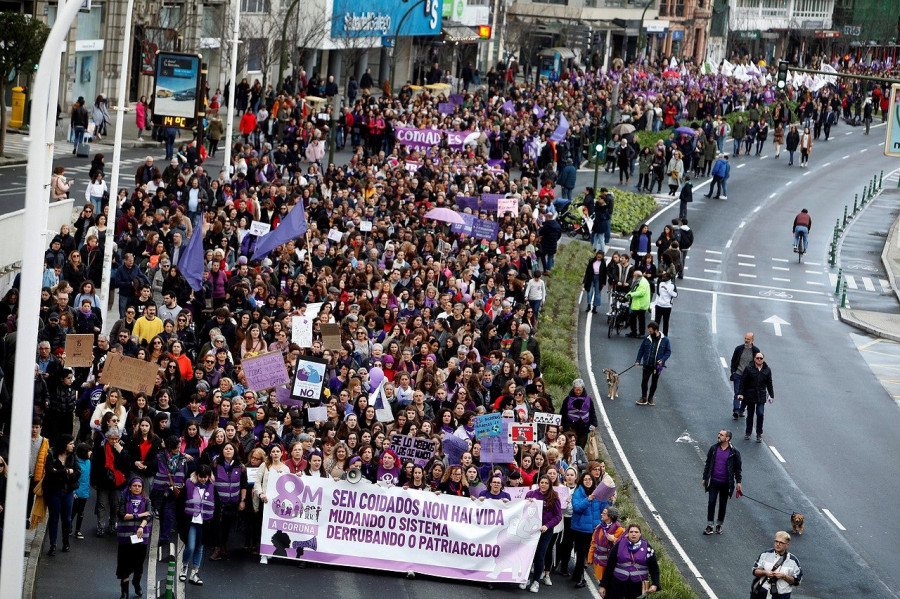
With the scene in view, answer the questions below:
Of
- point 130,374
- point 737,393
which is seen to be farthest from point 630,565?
point 737,393

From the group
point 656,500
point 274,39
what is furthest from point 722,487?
point 274,39

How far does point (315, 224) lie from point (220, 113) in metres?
26.2

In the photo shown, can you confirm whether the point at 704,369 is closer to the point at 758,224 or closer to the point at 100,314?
the point at 100,314

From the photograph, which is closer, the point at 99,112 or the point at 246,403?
the point at 246,403

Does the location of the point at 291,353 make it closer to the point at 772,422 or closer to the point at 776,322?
the point at 772,422

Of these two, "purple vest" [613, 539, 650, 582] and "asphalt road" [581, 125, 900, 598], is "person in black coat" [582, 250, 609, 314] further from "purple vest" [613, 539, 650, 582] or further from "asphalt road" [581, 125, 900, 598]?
"purple vest" [613, 539, 650, 582]

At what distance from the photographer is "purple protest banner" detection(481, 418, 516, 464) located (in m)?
19.8

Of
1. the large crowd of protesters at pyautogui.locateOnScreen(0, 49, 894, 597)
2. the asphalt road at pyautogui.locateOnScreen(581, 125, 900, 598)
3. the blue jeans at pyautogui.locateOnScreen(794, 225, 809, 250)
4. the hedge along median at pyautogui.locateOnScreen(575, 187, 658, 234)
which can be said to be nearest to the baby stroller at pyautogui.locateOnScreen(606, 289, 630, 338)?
the asphalt road at pyautogui.locateOnScreen(581, 125, 900, 598)

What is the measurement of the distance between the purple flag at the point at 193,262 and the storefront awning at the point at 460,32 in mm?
58594

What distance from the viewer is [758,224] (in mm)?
49719

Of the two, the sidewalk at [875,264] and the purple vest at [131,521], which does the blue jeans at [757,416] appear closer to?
the sidewalk at [875,264]

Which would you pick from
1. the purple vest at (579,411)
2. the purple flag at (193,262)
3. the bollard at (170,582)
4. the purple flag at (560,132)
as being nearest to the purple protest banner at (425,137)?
the purple flag at (560,132)

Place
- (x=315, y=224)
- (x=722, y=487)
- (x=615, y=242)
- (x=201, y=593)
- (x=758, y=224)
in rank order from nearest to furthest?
(x=201, y=593) < (x=722, y=487) < (x=315, y=224) < (x=615, y=242) < (x=758, y=224)

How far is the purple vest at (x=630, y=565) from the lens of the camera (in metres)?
16.9
